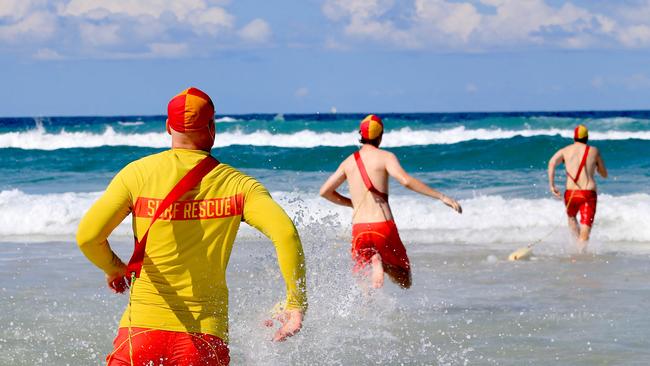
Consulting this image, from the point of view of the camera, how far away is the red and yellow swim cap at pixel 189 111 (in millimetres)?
3020

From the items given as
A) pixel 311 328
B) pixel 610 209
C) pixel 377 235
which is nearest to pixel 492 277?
pixel 377 235

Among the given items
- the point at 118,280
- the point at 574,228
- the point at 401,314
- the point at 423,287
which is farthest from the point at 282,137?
the point at 118,280

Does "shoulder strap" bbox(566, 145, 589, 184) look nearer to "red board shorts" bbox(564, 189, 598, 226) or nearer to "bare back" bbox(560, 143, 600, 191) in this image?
"bare back" bbox(560, 143, 600, 191)

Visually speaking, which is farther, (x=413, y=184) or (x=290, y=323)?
(x=413, y=184)

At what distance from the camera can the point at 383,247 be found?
7293 millimetres

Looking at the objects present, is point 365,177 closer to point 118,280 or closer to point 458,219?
point 118,280

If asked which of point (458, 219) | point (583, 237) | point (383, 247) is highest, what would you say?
point (383, 247)

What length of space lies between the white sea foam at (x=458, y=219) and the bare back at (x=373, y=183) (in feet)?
18.3

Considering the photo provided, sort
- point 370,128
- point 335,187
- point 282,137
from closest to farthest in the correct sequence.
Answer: point 370,128, point 335,187, point 282,137

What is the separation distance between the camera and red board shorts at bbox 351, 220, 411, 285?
7285 millimetres

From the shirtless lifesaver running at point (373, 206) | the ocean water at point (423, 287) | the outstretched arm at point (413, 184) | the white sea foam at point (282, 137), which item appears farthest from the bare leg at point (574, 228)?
the white sea foam at point (282, 137)

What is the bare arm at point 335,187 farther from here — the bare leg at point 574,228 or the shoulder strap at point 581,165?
the bare leg at point 574,228

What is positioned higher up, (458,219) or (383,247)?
(383,247)

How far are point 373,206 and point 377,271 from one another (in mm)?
508
